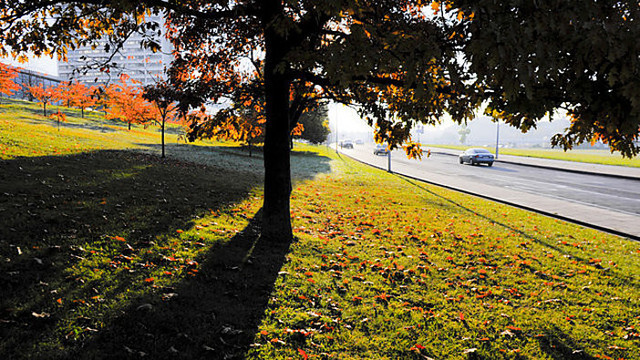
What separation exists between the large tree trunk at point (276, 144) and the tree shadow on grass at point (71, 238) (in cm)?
175

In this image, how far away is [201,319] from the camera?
3.57 m

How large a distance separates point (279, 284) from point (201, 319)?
136 centimetres

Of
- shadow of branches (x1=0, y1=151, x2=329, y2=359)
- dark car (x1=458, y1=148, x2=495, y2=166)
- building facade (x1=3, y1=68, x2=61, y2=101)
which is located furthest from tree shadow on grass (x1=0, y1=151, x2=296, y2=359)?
building facade (x1=3, y1=68, x2=61, y2=101)

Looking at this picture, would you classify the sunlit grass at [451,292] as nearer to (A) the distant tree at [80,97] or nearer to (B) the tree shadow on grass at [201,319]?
(B) the tree shadow on grass at [201,319]

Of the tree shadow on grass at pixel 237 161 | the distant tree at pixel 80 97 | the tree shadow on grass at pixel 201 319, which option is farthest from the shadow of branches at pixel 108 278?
the tree shadow on grass at pixel 237 161

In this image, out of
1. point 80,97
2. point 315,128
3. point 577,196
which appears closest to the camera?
point 577,196

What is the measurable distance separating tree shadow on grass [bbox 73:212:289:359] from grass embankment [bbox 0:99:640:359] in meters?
0.02

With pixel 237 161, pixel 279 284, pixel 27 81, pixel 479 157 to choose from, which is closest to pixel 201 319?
pixel 279 284

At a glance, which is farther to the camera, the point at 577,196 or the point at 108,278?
the point at 577,196

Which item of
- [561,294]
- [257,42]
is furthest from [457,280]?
[257,42]

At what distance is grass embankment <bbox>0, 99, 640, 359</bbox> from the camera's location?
3.29m

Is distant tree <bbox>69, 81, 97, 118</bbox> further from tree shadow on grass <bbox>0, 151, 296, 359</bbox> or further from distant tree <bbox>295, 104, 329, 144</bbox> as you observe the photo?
distant tree <bbox>295, 104, 329, 144</bbox>

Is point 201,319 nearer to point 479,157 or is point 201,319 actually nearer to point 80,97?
point 479,157

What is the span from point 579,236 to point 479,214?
107 inches
